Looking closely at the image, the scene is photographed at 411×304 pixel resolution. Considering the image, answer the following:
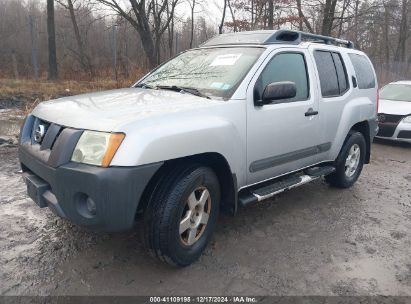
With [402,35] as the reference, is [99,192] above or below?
below

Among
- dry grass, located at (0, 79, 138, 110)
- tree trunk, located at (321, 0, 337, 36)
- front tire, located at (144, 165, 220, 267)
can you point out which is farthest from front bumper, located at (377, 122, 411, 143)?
tree trunk, located at (321, 0, 337, 36)

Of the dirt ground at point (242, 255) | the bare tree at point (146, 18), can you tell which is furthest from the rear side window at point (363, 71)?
the bare tree at point (146, 18)

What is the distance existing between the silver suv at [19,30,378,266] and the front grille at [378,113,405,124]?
160 inches

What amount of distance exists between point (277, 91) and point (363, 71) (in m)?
2.57

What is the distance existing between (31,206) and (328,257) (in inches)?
123

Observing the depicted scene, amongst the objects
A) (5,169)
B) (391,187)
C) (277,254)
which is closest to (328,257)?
(277,254)

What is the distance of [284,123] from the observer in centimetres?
368

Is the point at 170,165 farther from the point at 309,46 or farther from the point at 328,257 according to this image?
the point at 309,46

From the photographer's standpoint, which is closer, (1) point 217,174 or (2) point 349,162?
(1) point 217,174

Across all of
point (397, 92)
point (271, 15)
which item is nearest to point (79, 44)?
point (271, 15)

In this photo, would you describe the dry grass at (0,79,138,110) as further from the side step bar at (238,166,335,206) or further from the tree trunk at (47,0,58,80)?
the side step bar at (238,166,335,206)

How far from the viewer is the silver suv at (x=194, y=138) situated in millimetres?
2545

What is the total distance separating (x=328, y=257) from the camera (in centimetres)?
337

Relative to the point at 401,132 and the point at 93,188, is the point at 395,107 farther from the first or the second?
the point at 93,188
